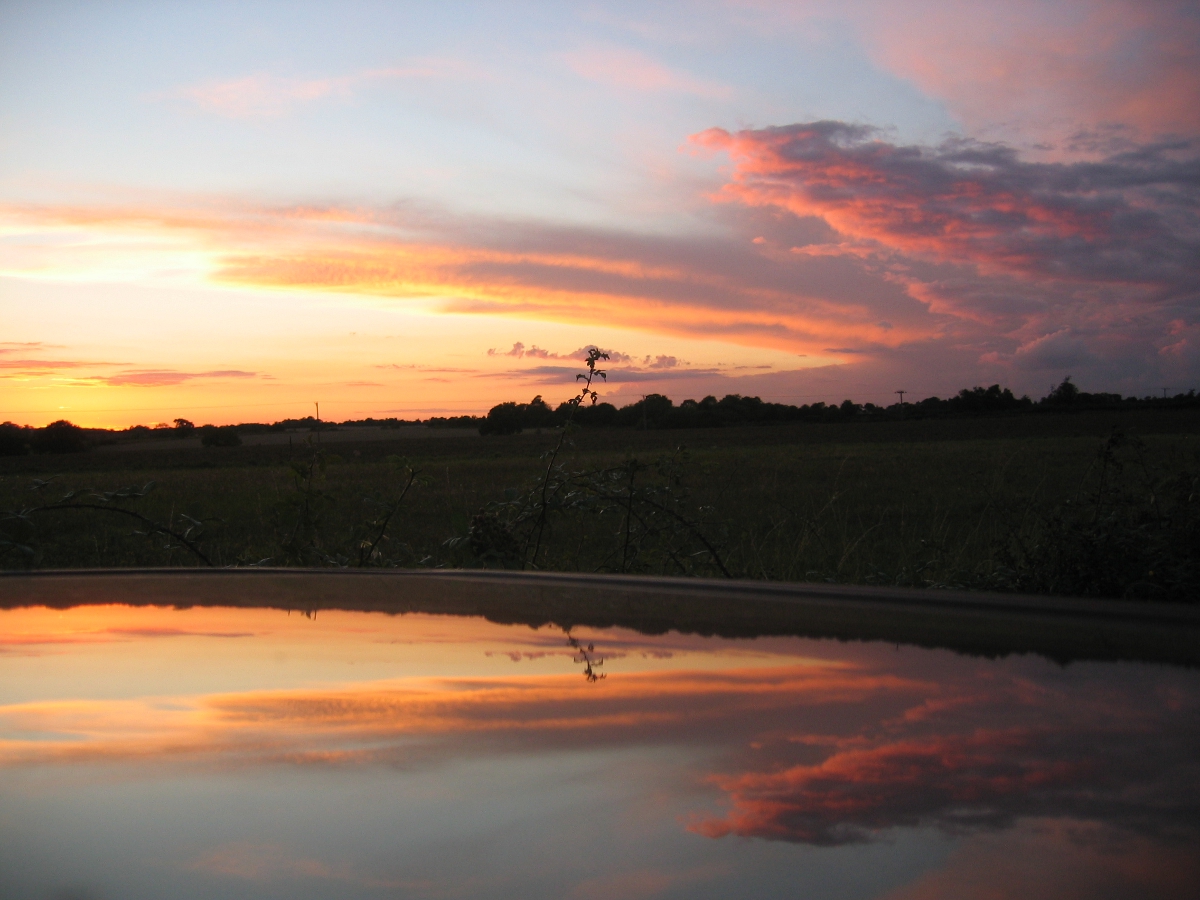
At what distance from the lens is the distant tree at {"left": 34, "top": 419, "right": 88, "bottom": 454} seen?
6631 centimetres

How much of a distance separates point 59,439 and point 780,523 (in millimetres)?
73482

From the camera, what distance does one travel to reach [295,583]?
1.81 metres

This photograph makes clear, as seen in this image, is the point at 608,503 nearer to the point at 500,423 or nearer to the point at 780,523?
the point at 780,523

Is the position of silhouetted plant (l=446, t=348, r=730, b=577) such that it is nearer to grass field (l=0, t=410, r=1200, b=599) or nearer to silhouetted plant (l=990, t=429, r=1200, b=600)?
grass field (l=0, t=410, r=1200, b=599)

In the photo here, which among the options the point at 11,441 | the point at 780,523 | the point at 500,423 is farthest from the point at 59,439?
the point at 780,523

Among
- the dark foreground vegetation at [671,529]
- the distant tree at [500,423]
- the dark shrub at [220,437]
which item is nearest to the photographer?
the dark foreground vegetation at [671,529]

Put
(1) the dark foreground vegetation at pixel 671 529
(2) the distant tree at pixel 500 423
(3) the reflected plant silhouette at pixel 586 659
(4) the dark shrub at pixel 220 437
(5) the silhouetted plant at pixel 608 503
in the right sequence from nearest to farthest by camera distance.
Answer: (3) the reflected plant silhouette at pixel 586 659, (1) the dark foreground vegetation at pixel 671 529, (5) the silhouetted plant at pixel 608 503, (4) the dark shrub at pixel 220 437, (2) the distant tree at pixel 500 423

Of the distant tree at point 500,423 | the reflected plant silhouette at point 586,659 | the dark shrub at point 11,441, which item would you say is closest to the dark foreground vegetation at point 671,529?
the reflected plant silhouette at point 586,659

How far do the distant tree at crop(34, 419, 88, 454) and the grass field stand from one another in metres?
48.0

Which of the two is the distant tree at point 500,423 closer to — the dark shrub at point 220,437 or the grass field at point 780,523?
the dark shrub at point 220,437

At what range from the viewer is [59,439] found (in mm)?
67375

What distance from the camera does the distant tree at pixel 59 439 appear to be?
66.3 m

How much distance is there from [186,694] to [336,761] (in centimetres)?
31

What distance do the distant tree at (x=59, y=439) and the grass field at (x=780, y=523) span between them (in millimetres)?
47957
